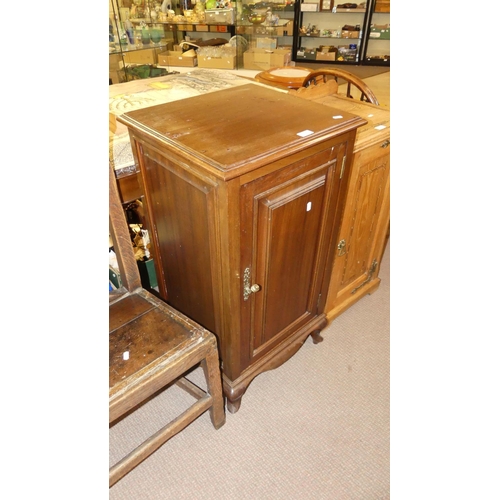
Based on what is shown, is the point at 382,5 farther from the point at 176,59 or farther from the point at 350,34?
the point at 176,59

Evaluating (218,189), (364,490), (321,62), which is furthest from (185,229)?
(321,62)

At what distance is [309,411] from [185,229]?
3.13 feet

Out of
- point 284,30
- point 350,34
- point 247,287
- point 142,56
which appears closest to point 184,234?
point 247,287

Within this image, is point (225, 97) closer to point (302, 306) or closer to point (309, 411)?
point (302, 306)

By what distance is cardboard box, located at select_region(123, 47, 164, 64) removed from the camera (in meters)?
2.96

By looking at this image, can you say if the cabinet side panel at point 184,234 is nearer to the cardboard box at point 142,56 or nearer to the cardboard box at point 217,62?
the cardboard box at point 142,56

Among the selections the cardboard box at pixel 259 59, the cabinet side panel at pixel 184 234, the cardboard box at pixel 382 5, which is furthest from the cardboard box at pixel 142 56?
the cardboard box at pixel 382 5

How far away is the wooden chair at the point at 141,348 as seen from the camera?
103 cm

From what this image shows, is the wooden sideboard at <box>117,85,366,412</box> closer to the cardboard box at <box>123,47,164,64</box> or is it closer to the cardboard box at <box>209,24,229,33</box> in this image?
the cardboard box at <box>123,47,164,64</box>

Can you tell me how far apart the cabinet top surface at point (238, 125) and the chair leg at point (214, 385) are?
606 mm

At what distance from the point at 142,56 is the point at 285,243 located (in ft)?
8.92

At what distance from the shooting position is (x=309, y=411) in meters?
1.58

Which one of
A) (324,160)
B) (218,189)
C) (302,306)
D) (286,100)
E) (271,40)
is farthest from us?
(271,40)

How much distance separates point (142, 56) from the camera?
3.18 m
